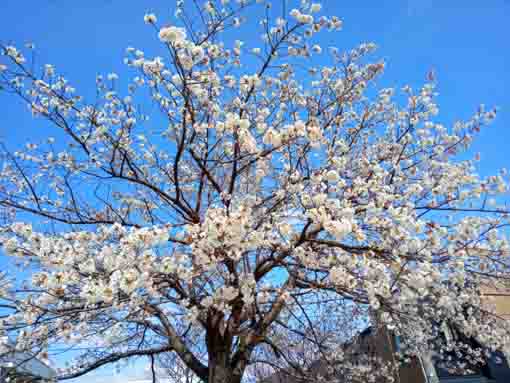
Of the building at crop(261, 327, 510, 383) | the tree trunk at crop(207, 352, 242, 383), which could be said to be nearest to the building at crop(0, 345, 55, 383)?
the tree trunk at crop(207, 352, 242, 383)

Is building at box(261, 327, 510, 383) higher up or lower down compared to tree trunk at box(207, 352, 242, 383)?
lower down

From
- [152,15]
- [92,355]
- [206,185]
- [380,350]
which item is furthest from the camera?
[380,350]

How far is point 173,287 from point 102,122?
2.25 metres

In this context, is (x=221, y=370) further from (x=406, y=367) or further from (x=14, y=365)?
(x=406, y=367)

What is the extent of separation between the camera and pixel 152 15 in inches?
130

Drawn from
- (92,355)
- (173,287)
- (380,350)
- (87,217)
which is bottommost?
(380,350)

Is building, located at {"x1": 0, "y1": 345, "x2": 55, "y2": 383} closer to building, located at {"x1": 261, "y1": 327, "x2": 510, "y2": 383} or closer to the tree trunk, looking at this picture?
the tree trunk

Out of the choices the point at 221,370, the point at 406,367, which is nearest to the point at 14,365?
the point at 221,370

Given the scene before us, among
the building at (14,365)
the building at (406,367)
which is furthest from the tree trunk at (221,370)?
the building at (406,367)

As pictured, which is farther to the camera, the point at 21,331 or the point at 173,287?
the point at 173,287

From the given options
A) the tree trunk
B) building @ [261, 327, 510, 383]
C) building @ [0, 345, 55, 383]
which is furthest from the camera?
building @ [261, 327, 510, 383]

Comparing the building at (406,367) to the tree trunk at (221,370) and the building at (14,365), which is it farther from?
the building at (14,365)

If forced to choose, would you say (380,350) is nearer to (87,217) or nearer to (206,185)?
(206,185)

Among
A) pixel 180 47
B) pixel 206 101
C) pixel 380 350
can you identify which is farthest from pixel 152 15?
pixel 380 350
